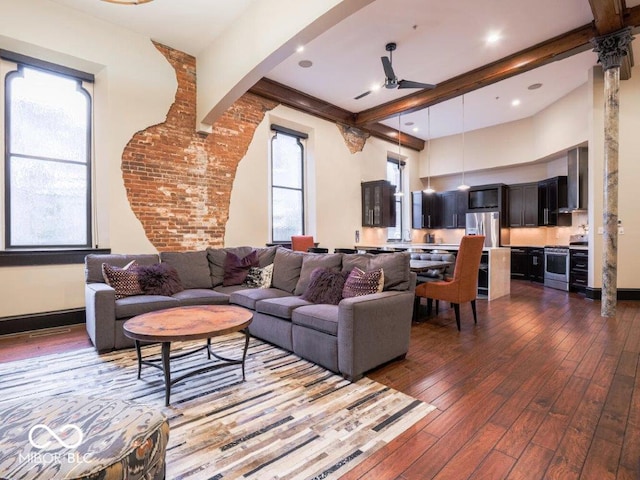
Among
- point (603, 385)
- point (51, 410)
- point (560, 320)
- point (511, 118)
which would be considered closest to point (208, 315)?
point (51, 410)

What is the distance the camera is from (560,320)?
4.34 m

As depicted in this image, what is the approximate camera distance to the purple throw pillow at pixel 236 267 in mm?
4512

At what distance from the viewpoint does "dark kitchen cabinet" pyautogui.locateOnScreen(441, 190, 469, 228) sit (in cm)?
913

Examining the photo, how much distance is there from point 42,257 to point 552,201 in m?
9.45

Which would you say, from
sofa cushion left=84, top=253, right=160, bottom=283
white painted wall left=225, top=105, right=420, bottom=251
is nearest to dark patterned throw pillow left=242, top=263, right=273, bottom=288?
sofa cushion left=84, top=253, right=160, bottom=283

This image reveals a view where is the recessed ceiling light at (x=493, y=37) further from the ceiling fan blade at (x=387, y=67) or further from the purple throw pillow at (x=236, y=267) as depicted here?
the purple throw pillow at (x=236, y=267)

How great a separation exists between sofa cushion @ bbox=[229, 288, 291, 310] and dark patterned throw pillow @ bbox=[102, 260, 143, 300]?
1.04 m

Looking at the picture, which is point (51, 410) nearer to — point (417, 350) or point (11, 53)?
point (417, 350)

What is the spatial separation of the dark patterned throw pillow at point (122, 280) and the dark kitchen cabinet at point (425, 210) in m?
7.84

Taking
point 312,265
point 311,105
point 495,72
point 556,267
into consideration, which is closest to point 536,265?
point 556,267

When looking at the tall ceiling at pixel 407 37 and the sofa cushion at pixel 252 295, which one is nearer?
the sofa cushion at pixel 252 295

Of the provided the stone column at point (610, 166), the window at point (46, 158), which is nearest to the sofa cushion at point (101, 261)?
the window at point (46, 158)

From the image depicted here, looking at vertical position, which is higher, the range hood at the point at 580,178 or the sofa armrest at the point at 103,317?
the range hood at the point at 580,178

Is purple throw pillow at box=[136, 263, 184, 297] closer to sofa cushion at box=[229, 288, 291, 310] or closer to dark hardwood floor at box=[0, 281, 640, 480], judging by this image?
sofa cushion at box=[229, 288, 291, 310]
